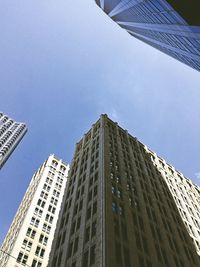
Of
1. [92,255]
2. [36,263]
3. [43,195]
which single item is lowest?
[92,255]

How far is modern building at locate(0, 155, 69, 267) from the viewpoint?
6550 cm

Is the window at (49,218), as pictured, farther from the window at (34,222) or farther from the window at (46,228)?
the window at (34,222)

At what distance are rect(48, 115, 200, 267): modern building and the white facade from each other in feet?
1.27

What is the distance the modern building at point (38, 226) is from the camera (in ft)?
215

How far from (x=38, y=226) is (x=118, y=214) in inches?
1625

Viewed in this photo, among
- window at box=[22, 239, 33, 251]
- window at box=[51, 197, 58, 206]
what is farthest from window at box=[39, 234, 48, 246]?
window at box=[51, 197, 58, 206]

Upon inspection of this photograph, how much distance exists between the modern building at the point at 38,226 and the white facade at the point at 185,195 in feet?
113

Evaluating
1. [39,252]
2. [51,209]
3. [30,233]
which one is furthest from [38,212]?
[39,252]

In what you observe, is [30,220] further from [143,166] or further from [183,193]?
[183,193]

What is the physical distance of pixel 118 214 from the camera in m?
41.2

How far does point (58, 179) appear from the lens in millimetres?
98375

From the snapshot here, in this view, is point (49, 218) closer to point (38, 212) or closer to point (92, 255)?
point (38, 212)

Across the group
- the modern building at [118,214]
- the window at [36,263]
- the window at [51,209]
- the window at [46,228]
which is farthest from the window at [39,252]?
the modern building at [118,214]

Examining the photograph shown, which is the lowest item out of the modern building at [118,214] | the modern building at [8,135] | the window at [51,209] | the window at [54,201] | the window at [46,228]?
the modern building at [118,214]
